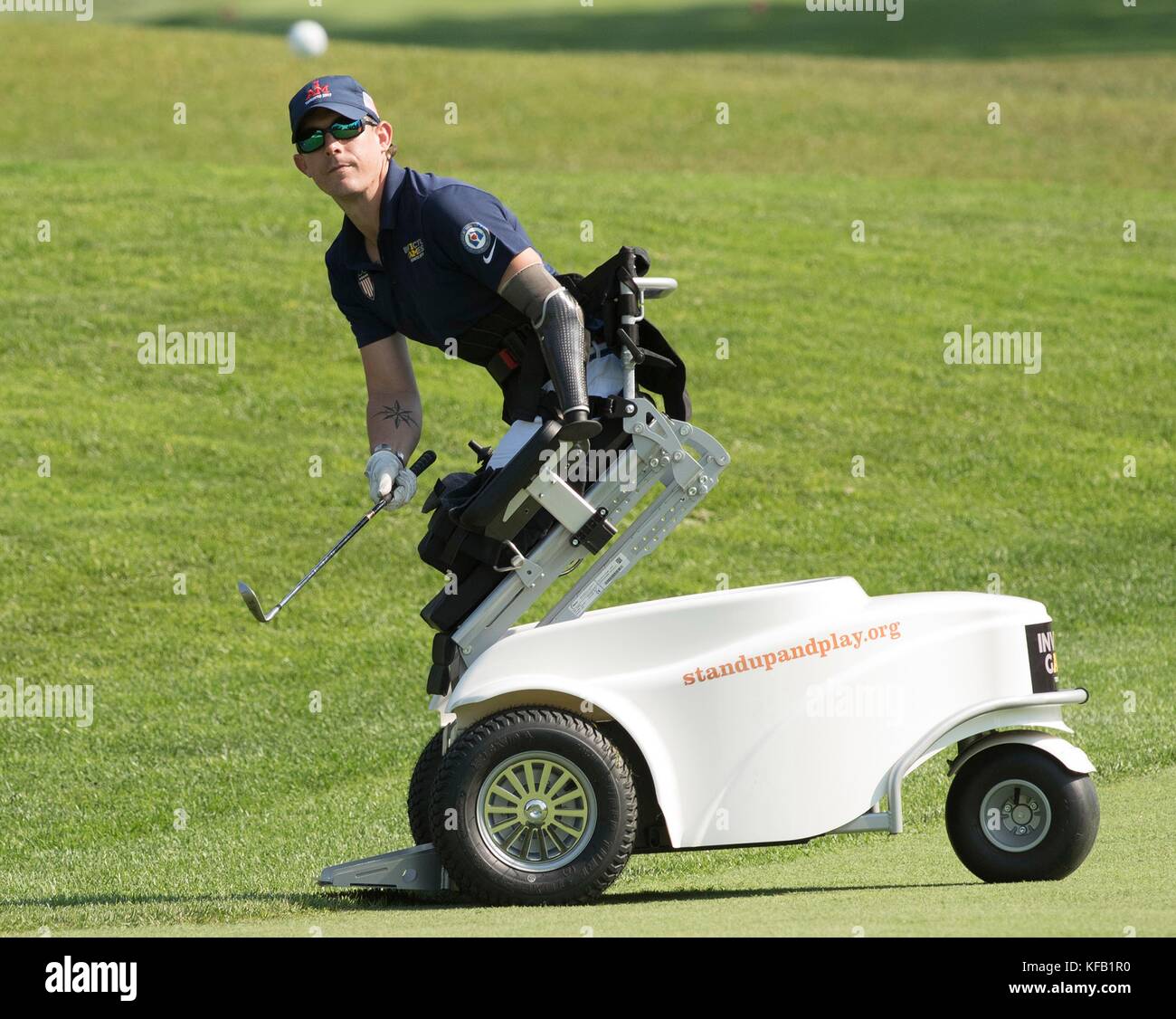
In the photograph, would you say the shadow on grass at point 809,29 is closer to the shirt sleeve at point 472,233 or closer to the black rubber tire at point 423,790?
the shirt sleeve at point 472,233

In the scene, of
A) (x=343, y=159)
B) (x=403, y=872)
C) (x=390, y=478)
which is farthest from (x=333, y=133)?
(x=403, y=872)

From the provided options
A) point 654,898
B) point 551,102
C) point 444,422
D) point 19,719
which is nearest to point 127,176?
point 444,422

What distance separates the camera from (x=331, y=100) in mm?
5738

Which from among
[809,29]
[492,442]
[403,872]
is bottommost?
[403,872]

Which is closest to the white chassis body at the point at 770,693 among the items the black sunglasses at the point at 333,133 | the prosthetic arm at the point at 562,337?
the prosthetic arm at the point at 562,337

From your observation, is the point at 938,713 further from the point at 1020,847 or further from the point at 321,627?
the point at 321,627

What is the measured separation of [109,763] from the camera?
31.4 ft

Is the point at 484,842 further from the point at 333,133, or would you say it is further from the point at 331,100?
the point at 331,100

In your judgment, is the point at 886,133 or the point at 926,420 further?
the point at 886,133

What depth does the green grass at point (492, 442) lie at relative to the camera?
7.01 m

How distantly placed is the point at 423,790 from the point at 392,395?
1.45 meters

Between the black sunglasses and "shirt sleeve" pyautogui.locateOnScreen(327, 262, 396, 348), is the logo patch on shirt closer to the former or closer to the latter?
the black sunglasses

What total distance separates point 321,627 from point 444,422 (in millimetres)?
4114

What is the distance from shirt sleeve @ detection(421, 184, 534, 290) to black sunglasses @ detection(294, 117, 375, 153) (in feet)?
1.12
